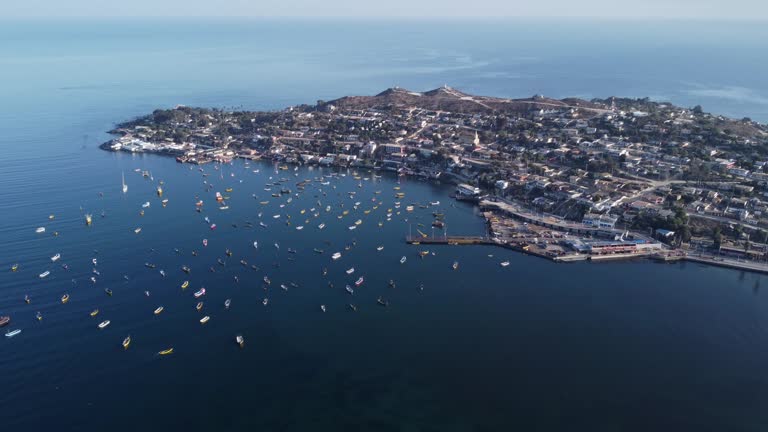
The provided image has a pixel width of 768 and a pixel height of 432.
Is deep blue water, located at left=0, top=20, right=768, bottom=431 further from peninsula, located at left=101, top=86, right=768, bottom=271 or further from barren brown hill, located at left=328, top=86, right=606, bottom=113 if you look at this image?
barren brown hill, located at left=328, top=86, right=606, bottom=113

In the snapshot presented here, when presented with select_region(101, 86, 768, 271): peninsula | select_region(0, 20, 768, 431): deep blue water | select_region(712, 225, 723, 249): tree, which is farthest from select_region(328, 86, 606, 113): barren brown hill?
select_region(712, 225, 723, 249): tree

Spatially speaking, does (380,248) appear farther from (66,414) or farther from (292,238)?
(66,414)

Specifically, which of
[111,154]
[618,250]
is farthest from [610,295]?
[111,154]

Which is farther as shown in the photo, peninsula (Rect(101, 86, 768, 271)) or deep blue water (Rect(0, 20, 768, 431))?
peninsula (Rect(101, 86, 768, 271))

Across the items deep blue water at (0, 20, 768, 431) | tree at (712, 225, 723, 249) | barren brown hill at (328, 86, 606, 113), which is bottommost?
deep blue water at (0, 20, 768, 431)

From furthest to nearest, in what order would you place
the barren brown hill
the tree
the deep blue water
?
the barren brown hill, the tree, the deep blue water

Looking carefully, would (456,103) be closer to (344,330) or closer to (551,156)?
(551,156)

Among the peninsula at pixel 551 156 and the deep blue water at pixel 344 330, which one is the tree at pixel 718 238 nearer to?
the peninsula at pixel 551 156

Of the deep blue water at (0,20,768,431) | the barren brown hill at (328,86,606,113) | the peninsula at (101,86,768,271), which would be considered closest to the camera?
the deep blue water at (0,20,768,431)

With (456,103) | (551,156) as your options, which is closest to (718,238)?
(551,156)
